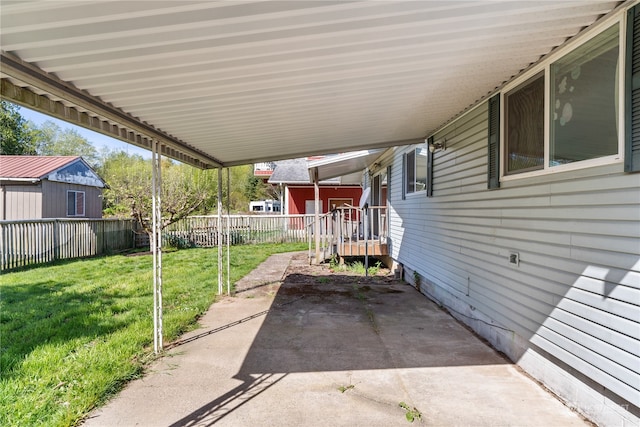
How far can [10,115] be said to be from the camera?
2702cm

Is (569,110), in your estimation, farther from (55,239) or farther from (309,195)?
(309,195)

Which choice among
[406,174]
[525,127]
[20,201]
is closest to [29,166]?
[20,201]

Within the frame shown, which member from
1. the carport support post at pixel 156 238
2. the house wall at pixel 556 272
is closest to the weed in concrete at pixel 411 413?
the house wall at pixel 556 272

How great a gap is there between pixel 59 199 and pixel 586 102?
1564cm

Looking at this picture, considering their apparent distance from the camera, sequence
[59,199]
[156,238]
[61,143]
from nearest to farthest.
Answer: [156,238] → [59,199] → [61,143]

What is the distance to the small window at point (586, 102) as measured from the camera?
2.39 metres

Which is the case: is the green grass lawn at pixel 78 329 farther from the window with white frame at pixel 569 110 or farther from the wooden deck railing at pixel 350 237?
the window with white frame at pixel 569 110

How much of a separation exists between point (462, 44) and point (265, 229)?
13.1 meters

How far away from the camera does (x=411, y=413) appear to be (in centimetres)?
259

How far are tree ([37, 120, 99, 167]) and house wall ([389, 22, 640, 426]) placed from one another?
41.0 meters

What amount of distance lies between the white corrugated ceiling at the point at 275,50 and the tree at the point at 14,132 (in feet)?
100

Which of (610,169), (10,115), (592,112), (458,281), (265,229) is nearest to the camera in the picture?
(610,169)

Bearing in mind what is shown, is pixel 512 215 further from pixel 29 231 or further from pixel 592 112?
pixel 29 231

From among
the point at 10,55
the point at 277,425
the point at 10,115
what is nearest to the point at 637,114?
the point at 277,425
